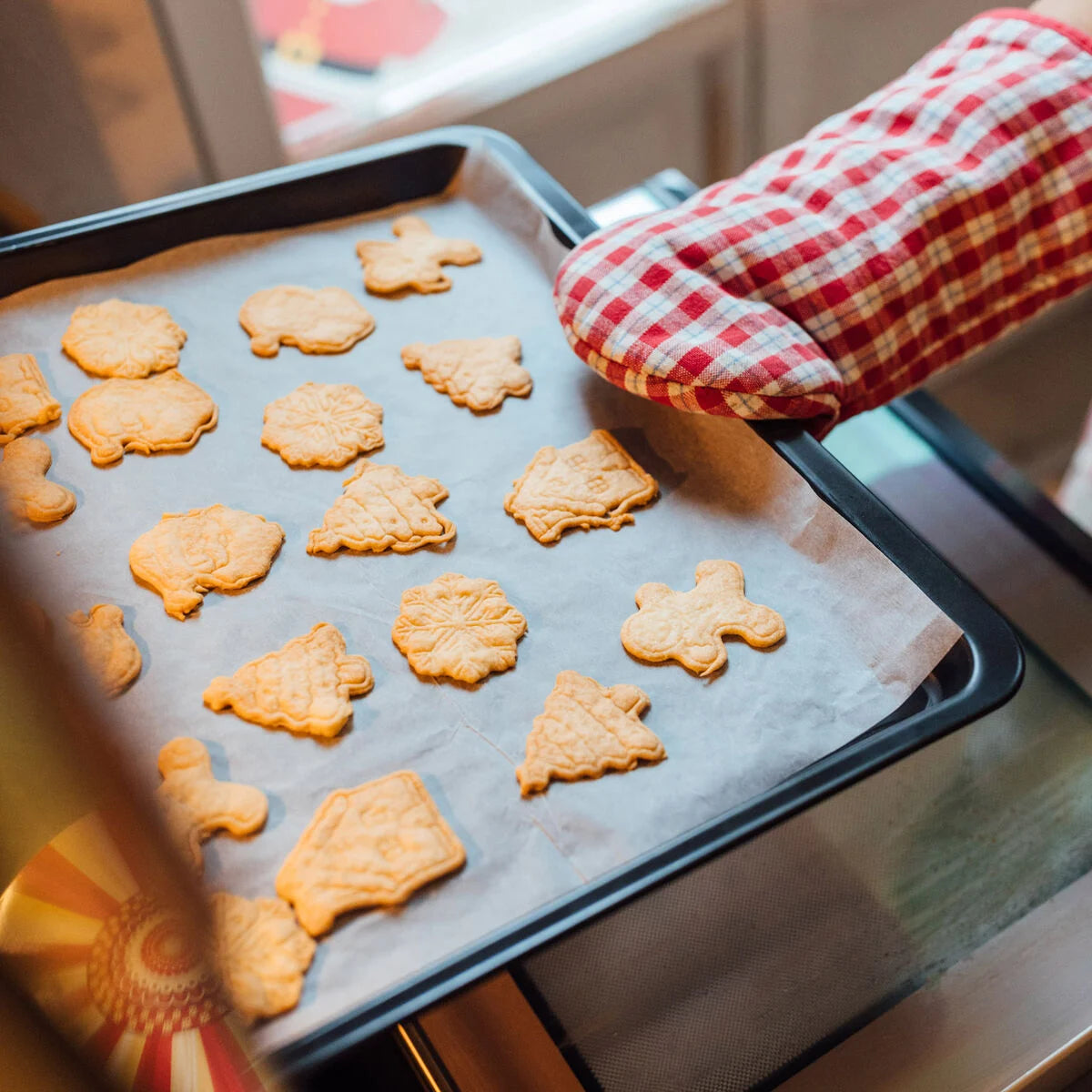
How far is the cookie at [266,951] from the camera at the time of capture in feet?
1.82

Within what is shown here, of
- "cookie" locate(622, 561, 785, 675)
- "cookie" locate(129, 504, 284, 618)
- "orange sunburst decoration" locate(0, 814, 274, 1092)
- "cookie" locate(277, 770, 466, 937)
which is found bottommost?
"cookie" locate(622, 561, 785, 675)

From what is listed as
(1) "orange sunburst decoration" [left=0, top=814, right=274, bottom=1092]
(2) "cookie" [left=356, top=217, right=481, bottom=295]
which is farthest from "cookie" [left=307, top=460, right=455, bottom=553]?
(1) "orange sunburst decoration" [left=0, top=814, right=274, bottom=1092]

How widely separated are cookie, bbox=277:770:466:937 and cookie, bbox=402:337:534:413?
0.38 m

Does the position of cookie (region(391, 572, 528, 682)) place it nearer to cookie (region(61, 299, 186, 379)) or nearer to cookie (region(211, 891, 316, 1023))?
cookie (region(211, 891, 316, 1023))

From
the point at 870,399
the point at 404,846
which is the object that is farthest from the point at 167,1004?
the point at 870,399

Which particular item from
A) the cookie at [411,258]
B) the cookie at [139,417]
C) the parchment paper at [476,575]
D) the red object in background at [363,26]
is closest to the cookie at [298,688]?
the parchment paper at [476,575]

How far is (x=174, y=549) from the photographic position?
2.60ft

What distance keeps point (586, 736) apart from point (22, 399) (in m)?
0.57

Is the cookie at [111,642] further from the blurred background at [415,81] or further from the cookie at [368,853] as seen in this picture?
the blurred background at [415,81]

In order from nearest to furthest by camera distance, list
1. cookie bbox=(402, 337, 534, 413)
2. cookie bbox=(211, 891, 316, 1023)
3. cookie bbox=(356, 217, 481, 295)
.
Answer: cookie bbox=(211, 891, 316, 1023) < cookie bbox=(402, 337, 534, 413) < cookie bbox=(356, 217, 481, 295)

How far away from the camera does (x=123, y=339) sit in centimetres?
95

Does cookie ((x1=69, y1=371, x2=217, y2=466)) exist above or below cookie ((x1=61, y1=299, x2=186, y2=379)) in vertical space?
below

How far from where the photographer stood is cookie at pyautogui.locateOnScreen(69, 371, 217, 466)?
2.85ft

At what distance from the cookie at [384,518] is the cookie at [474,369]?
0.10m
